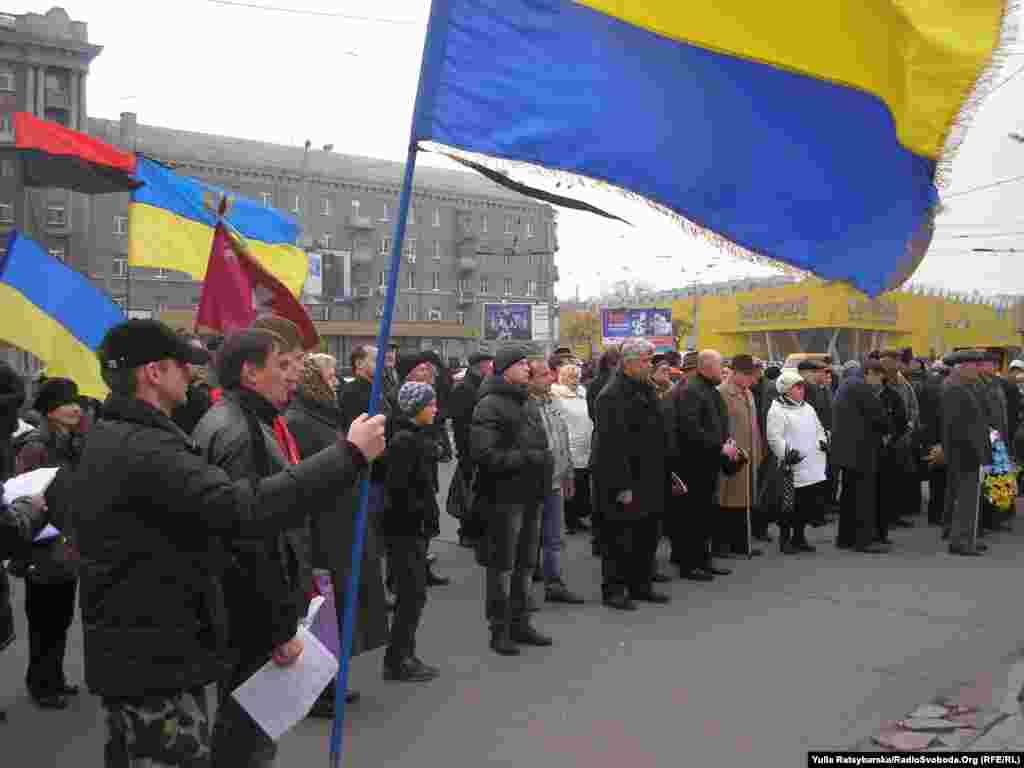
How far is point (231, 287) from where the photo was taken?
7.20 meters

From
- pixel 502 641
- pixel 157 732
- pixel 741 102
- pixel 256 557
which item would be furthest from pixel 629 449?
pixel 157 732

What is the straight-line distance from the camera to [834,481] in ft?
39.6

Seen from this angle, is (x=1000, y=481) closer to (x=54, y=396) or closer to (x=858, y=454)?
(x=858, y=454)

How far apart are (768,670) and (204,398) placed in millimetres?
4122

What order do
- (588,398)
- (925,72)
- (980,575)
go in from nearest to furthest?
1. (925,72)
2. (980,575)
3. (588,398)

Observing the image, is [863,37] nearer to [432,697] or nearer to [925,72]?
[925,72]

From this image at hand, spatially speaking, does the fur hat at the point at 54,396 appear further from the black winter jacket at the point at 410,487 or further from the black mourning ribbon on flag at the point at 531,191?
the black mourning ribbon on flag at the point at 531,191

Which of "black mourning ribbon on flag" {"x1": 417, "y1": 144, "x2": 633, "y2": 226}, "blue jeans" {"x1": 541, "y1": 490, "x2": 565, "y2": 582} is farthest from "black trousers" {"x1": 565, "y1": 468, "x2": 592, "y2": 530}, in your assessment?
"black mourning ribbon on flag" {"x1": 417, "y1": 144, "x2": 633, "y2": 226}

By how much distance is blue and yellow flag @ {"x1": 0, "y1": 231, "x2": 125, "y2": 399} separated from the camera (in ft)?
24.2

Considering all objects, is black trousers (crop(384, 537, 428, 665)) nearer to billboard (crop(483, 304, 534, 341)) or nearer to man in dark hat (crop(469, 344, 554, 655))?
man in dark hat (crop(469, 344, 554, 655))

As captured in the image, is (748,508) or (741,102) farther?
(748,508)

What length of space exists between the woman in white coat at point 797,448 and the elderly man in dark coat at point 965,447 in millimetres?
1185

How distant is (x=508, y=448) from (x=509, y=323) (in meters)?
34.9


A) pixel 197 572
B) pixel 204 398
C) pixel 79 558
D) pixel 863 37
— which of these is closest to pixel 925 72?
pixel 863 37
